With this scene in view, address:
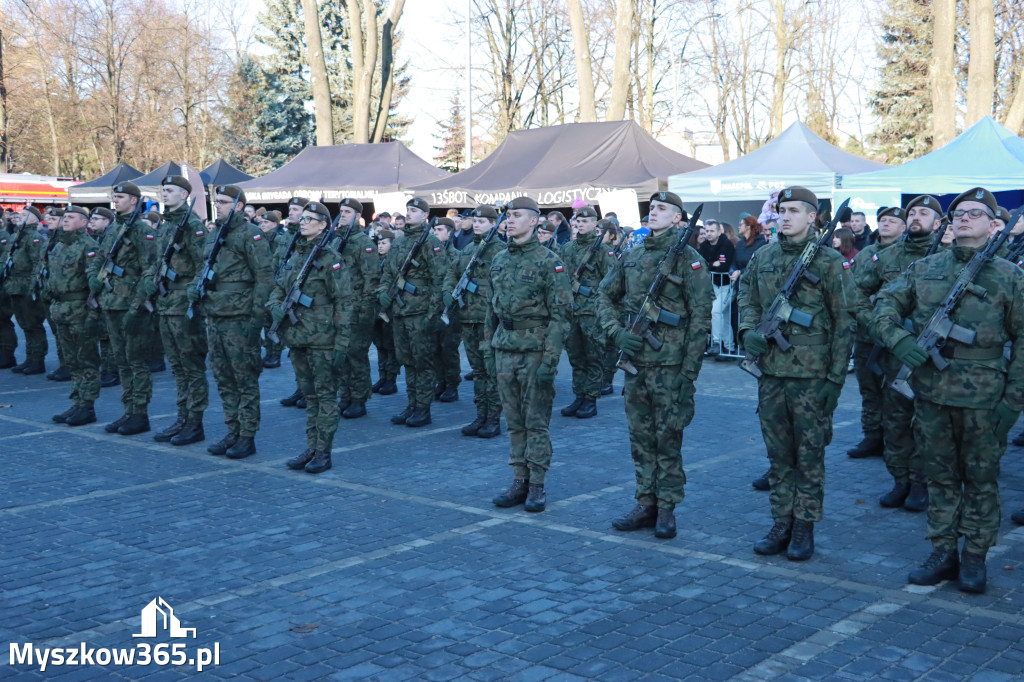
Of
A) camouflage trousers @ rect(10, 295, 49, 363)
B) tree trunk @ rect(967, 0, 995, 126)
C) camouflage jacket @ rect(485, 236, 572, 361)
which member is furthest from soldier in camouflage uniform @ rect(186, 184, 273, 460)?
tree trunk @ rect(967, 0, 995, 126)

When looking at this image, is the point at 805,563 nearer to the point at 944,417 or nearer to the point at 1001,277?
the point at 944,417

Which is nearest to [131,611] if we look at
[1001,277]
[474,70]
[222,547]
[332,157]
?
[222,547]

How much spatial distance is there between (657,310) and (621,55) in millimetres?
19638

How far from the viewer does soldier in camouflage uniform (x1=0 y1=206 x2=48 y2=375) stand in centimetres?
1431

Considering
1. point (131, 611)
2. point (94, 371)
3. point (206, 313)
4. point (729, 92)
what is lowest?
point (131, 611)

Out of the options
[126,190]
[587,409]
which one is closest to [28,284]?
[126,190]

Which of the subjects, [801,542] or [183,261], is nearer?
[801,542]

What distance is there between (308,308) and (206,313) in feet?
3.81

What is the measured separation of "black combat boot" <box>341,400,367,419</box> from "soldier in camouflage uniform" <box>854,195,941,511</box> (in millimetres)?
5402

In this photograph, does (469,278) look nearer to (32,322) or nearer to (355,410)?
(355,410)

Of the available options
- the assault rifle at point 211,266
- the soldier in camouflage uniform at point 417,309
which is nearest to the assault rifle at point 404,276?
the soldier in camouflage uniform at point 417,309

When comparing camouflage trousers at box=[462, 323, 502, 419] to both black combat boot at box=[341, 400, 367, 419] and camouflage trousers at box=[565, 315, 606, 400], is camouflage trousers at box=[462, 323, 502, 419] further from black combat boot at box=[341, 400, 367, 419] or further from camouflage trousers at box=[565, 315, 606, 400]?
black combat boot at box=[341, 400, 367, 419]

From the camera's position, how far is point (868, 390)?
8.77 meters

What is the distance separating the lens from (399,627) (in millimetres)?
5098
